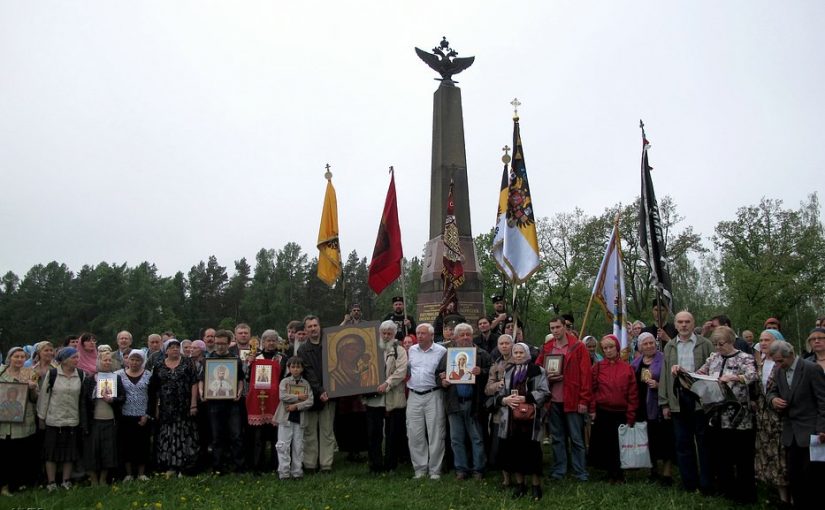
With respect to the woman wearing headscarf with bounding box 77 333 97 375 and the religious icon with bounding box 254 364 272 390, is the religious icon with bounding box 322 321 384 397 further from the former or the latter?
the woman wearing headscarf with bounding box 77 333 97 375

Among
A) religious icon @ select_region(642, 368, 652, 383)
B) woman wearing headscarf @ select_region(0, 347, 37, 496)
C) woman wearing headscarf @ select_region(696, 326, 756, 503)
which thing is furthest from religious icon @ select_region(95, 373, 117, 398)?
woman wearing headscarf @ select_region(696, 326, 756, 503)

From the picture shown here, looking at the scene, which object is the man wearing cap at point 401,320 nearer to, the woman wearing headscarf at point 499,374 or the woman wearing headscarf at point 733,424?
the woman wearing headscarf at point 499,374

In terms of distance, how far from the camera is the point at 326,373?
9195mm

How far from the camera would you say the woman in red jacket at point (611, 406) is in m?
8.12

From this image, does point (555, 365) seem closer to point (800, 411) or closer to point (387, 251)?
point (800, 411)

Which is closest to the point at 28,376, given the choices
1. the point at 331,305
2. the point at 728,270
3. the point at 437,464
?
the point at 437,464

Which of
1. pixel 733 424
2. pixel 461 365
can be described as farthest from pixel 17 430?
pixel 733 424

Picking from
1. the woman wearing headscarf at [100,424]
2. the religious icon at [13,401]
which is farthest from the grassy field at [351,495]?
the religious icon at [13,401]

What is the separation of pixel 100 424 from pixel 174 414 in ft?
3.22

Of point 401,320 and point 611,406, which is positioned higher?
point 401,320

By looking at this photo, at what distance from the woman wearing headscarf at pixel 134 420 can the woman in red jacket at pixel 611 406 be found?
20.6 ft

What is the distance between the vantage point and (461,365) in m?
8.48

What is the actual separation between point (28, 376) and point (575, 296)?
3554 centimetres

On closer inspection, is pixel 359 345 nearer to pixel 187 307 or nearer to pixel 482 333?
pixel 482 333
